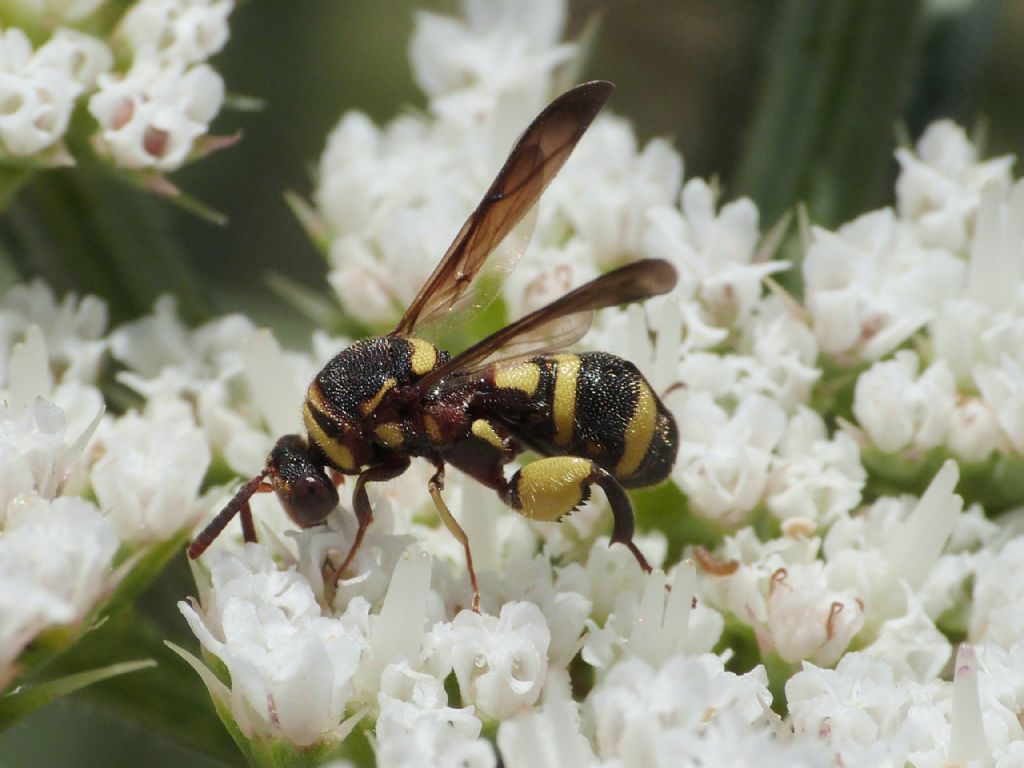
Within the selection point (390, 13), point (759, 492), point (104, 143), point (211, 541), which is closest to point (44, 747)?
point (211, 541)

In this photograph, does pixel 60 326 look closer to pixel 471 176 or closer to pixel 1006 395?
pixel 471 176

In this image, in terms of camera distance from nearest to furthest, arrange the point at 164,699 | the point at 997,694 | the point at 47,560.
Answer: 1. the point at 47,560
2. the point at 997,694
3. the point at 164,699

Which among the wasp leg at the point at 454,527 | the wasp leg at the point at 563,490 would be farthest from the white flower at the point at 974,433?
the wasp leg at the point at 454,527

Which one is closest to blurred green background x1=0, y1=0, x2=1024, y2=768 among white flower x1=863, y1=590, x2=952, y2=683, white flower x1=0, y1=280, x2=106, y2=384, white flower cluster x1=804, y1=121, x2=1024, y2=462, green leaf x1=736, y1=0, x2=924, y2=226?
green leaf x1=736, y1=0, x2=924, y2=226

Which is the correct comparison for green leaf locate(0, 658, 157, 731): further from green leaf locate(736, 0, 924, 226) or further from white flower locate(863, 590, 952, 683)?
green leaf locate(736, 0, 924, 226)

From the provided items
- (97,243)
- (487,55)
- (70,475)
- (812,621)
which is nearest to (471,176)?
(487,55)

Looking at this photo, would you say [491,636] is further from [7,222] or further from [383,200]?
[7,222]

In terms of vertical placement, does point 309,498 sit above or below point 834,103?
below
